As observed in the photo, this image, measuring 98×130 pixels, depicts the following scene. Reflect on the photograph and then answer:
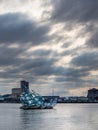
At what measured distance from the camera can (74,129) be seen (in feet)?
285

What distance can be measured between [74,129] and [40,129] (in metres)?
7.57

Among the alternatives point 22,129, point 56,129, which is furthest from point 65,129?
point 22,129

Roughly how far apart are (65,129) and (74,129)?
261cm

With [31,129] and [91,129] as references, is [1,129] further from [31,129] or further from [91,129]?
[91,129]

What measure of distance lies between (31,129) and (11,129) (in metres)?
4.20

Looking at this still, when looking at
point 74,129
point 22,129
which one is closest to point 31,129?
point 22,129

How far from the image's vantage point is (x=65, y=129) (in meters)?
88.6

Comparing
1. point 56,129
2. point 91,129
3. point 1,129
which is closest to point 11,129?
point 1,129

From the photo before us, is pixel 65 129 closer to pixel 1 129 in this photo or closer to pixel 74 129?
pixel 74 129

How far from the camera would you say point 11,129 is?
88000 millimetres

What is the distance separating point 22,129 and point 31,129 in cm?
228

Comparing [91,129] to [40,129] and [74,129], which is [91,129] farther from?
[40,129]

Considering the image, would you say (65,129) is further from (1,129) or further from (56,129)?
(1,129)

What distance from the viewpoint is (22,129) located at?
86.6 meters
